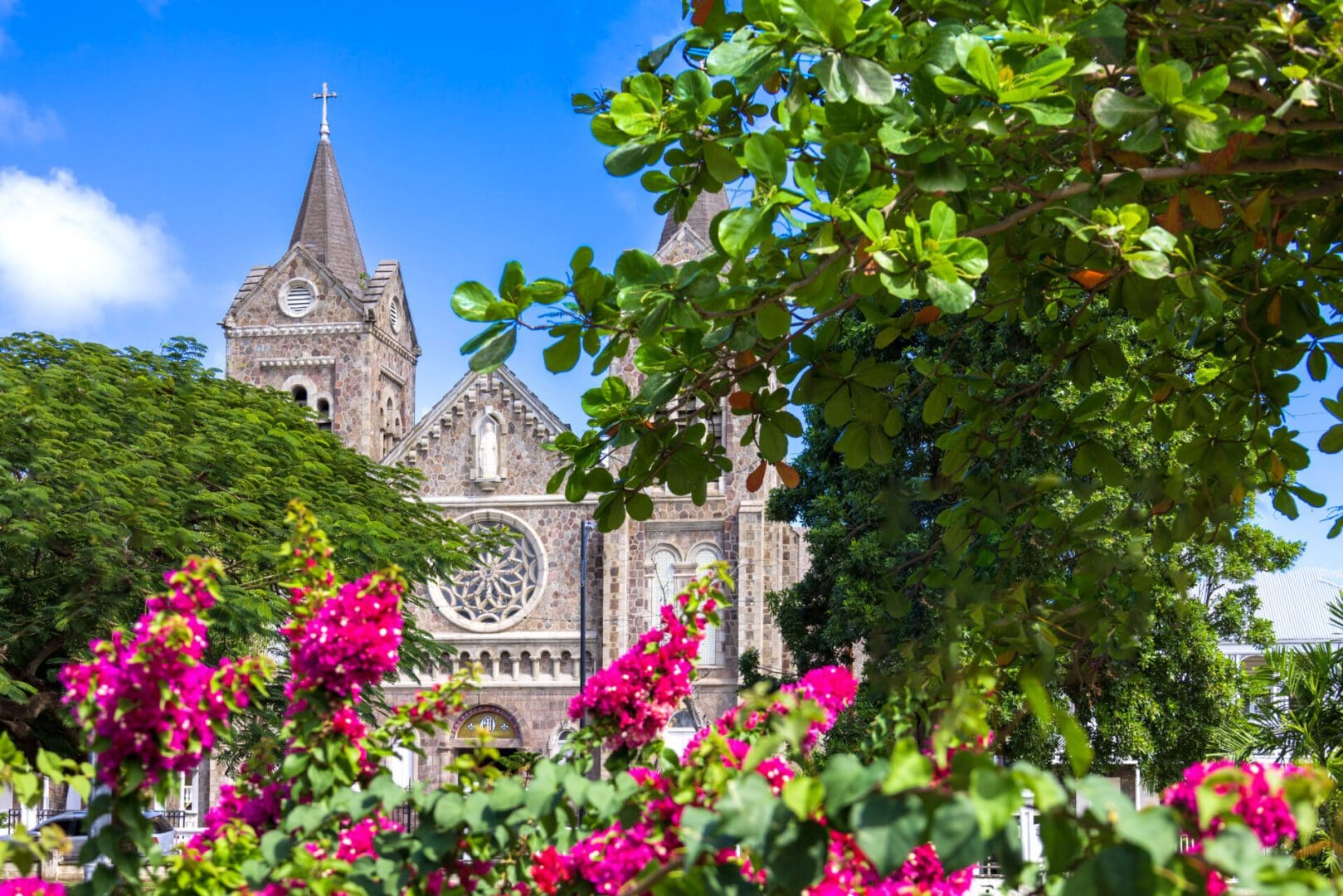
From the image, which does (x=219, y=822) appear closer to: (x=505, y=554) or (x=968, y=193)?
(x=968, y=193)

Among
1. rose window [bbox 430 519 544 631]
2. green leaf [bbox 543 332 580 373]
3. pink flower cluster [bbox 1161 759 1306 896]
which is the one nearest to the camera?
pink flower cluster [bbox 1161 759 1306 896]

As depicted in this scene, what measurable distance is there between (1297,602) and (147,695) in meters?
45.1

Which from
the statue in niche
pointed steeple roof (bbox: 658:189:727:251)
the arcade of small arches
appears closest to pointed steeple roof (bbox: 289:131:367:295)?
the statue in niche

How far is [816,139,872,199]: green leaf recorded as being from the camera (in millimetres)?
3115

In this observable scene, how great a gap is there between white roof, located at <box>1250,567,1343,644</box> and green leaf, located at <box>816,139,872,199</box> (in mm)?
40200

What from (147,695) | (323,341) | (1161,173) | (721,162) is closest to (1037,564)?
(1161,173)

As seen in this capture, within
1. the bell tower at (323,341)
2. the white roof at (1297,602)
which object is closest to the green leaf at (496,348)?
the bell tower at (323,341)

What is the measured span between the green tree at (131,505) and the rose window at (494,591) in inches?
367

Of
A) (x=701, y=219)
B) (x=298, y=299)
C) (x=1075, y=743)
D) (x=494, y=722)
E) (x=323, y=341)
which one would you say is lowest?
(x=494, y=722)

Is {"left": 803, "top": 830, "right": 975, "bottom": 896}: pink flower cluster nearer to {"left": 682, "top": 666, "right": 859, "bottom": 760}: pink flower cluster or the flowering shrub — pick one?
the flowering shrub

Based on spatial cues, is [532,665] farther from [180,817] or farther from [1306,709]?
[1306,709]

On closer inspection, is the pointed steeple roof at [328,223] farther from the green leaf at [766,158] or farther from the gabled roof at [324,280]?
the green leaf at [766,158]

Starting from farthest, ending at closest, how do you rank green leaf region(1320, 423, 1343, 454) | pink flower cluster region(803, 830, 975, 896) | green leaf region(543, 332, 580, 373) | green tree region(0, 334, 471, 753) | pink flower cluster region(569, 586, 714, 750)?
green tree region(0, 334, 471, 753) → green leaf region(1320, 423, 1343, 454) → green leaf region(543, 332, 580, 373) → pink flower cluster region(569, 586, 714, 750) → pink flower cluster region(803, 830, 975, 896)

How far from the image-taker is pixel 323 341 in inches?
1355
